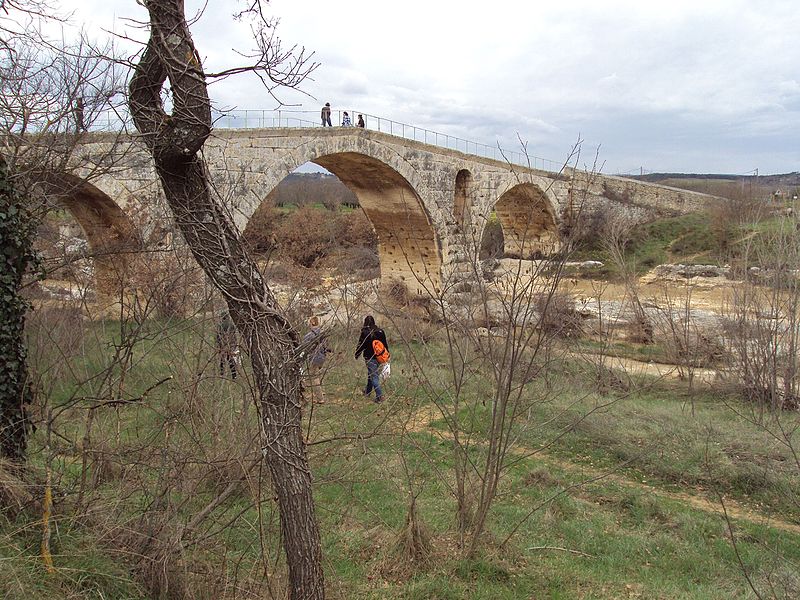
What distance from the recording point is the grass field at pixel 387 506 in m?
3.29

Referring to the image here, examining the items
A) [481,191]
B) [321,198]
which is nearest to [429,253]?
[481,191]

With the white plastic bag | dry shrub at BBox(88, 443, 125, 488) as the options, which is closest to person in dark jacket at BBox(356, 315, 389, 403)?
the white plastic bag

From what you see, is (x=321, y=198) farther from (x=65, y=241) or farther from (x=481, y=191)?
(x=65, y=241)

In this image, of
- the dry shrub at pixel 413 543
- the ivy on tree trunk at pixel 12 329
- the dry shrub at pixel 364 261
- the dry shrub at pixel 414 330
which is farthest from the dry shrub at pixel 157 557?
the dry shrub at pixel 364 261

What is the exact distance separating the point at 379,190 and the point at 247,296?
1613 centimetres

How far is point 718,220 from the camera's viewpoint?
26641mm

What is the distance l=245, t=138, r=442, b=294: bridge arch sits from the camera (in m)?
15.2

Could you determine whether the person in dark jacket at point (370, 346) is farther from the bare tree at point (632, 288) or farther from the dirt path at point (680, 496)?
the bare tree at point (632, 288)

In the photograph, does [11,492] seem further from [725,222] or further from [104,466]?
[725,222]

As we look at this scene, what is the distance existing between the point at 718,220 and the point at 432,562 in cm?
2664

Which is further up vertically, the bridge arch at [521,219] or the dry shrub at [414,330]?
the bridge arch at [521,219]

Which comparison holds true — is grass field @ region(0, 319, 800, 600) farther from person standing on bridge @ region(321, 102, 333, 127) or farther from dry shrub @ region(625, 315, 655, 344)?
person standing on bridge @ region(321, 102, 333, 127)

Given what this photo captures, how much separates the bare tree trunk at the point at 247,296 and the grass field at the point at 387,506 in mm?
182

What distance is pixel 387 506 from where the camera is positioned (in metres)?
5.50
